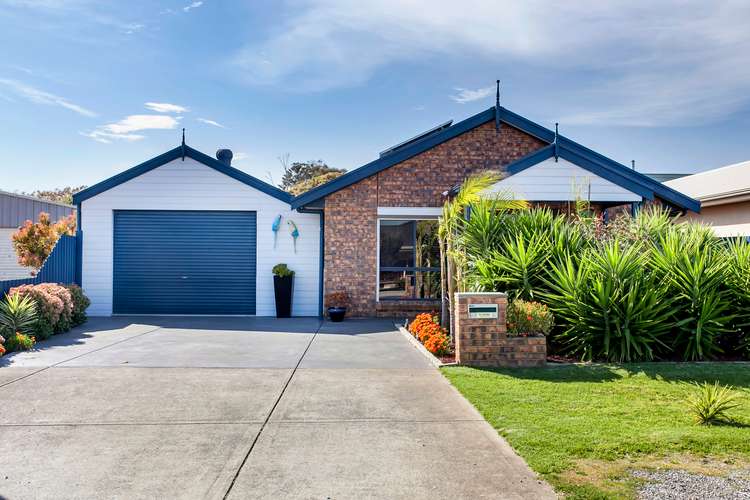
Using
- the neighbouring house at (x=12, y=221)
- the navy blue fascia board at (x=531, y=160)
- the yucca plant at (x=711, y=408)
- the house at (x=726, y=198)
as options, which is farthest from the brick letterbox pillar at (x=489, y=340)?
the neighbouring house at (x=12, y=221)

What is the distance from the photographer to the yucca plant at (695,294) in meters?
8.05

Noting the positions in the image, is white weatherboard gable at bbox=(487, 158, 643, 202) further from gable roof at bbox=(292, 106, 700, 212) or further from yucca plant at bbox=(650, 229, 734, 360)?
yucca plant at bbox=(650, 229, 734, 360)

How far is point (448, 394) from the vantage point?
20.2ft

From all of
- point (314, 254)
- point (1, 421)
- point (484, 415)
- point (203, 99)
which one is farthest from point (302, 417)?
point (203, 99)

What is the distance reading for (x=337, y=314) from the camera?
41.3 feet

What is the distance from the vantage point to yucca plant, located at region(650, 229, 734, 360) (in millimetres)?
8055

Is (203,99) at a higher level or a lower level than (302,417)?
higher

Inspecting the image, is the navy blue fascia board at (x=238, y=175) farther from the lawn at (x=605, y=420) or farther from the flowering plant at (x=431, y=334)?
the lawn at (x=605, y=420)

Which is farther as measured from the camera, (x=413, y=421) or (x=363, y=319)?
(x=363, y=319)

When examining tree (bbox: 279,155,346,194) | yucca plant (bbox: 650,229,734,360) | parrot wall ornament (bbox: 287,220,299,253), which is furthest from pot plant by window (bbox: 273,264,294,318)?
tree (bbox: 279,155,346,194)

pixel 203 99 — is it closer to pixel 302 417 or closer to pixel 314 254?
pixel 314 254

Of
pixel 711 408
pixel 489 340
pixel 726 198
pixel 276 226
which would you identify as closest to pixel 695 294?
pixel 489 340

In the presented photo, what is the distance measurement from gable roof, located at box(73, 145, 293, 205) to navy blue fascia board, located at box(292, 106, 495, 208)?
108 cm

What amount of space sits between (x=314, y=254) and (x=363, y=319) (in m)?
2.25
